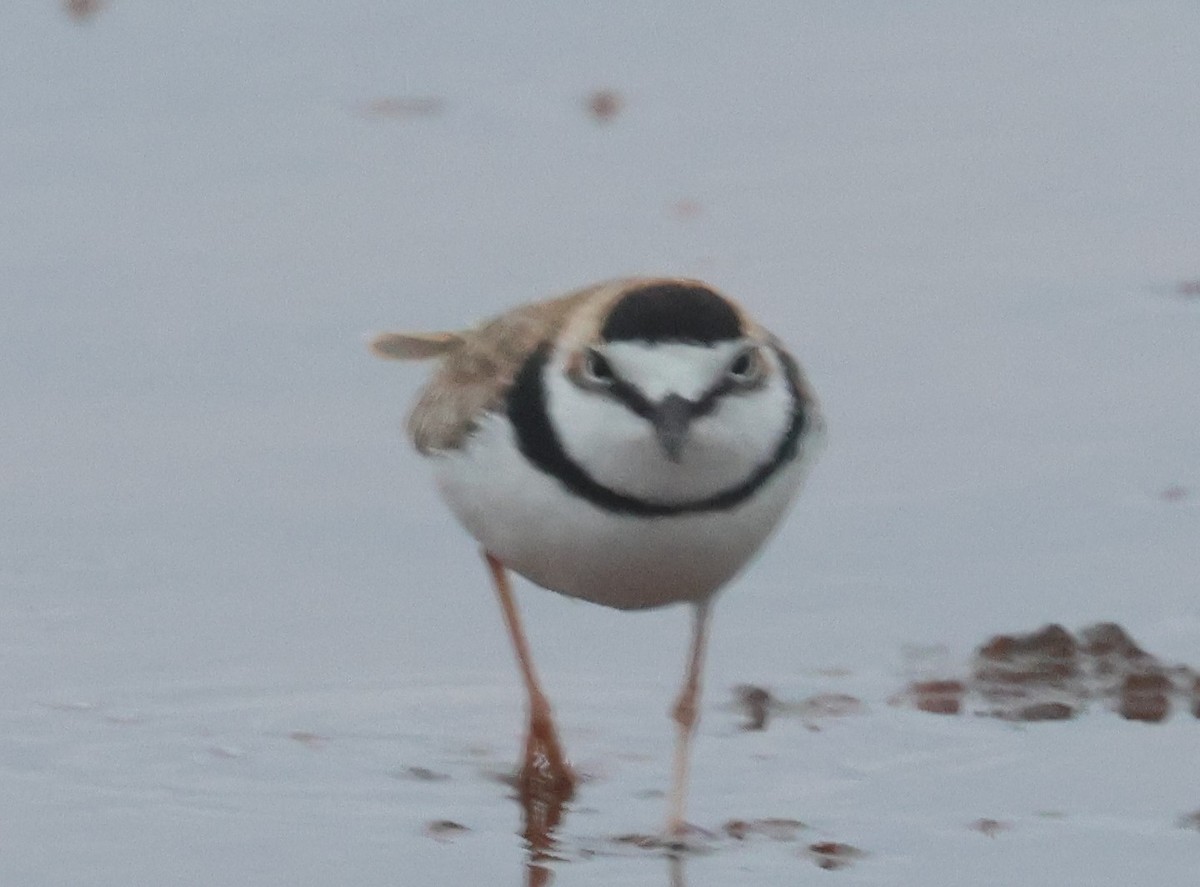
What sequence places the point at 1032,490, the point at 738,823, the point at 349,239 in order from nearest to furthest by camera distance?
the point at 738,823 → the point at 1032,490 → the point at 349,239

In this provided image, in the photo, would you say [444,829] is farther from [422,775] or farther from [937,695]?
[937,695]

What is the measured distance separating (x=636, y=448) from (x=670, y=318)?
0.88 ft

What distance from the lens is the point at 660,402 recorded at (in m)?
6.15

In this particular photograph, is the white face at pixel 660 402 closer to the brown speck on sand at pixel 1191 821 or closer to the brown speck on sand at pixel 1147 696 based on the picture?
the brown speck on sand at pixel 1191 821

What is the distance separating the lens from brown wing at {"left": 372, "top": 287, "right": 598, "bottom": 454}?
685 cm

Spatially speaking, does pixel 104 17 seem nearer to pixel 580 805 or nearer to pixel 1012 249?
pixel 1012 249

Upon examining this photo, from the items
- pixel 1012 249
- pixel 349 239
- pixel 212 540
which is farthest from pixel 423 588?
pixel 1012 249

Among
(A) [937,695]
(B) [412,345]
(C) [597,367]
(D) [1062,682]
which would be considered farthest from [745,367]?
(B) [412,345]

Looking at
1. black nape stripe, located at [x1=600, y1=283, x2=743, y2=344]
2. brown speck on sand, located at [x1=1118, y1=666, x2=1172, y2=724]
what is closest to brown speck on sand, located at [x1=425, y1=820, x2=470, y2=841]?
black nape stripe, located at [x1=600, y1=283, x2=743, y2=344]

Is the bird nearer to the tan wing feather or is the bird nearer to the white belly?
the white belly

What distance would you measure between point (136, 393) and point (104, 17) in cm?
362

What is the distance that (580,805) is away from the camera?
23.2 feet

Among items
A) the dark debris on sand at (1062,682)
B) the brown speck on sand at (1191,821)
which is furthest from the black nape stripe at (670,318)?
the dark debris on sand at (1062,682)

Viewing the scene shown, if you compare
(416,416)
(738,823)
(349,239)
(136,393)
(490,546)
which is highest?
(349,239)
